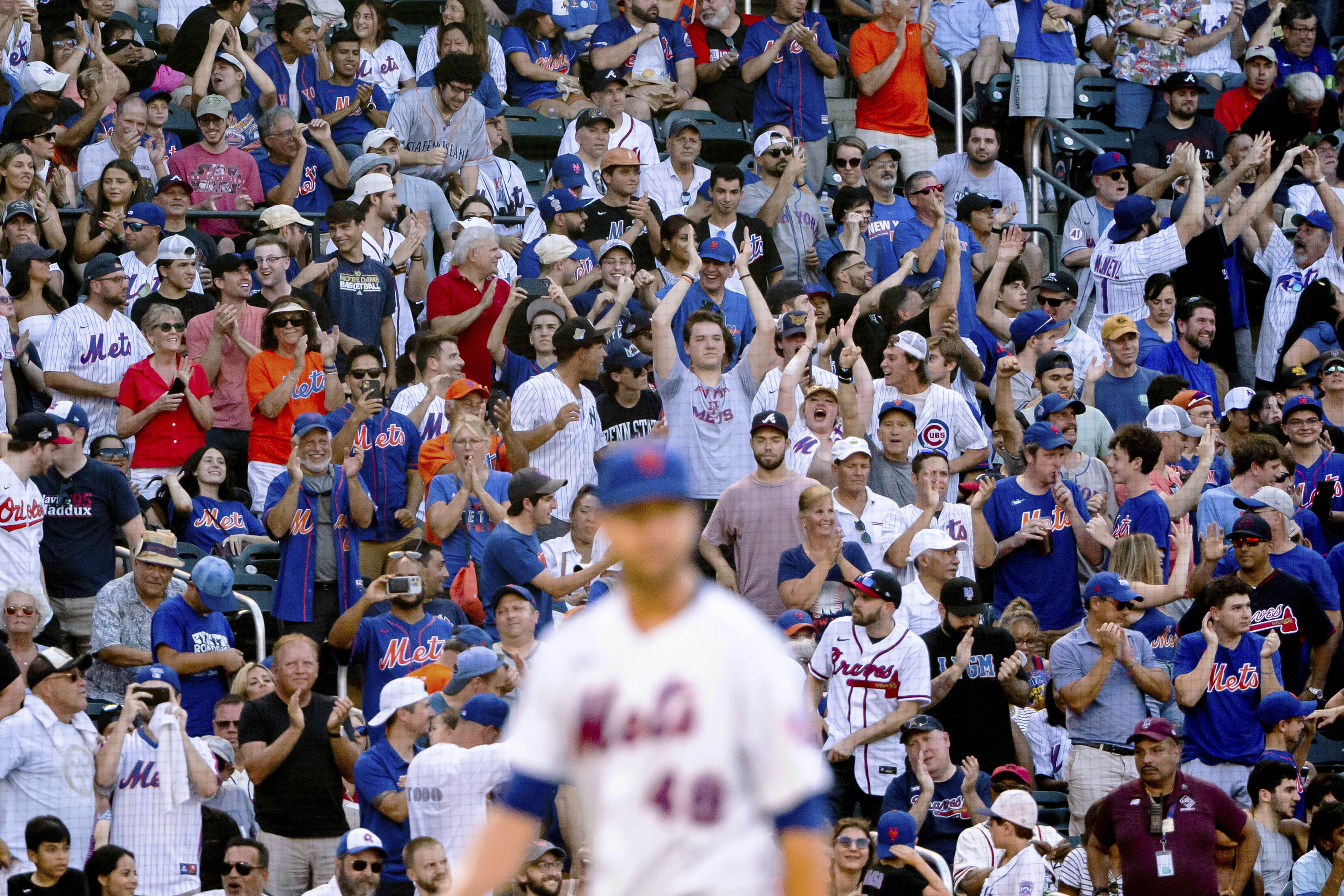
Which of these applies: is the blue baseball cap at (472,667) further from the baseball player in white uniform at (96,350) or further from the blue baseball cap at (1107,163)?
the blue baseball cap at (1107,163)

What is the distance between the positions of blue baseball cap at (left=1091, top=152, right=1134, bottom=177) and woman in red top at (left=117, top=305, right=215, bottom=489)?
294 inches

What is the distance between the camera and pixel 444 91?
14.2 m

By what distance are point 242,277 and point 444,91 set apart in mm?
2821

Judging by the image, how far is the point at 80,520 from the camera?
35.6 feet

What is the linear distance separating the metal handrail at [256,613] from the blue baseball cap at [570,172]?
181 inches

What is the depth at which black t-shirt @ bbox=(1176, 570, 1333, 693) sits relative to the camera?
10719 mm

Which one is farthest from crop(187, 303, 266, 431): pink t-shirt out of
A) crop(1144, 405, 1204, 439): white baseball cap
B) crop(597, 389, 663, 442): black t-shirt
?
crop(1144, 405, 1204, 439): white baseball cap

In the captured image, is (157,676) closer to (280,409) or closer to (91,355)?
(280,409)

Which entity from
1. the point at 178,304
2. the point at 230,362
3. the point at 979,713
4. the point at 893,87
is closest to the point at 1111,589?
the point at 979,713

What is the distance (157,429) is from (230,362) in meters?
0.73

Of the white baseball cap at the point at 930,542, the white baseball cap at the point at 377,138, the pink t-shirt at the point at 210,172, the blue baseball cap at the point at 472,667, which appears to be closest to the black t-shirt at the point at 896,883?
the blue baseball cap at the point at 472,667

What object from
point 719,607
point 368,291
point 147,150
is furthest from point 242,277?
point 719,607

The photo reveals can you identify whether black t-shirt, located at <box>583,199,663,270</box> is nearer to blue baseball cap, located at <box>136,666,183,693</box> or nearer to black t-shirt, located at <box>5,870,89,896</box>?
blue baseball cap, located at <box>136,666,183,693</box>

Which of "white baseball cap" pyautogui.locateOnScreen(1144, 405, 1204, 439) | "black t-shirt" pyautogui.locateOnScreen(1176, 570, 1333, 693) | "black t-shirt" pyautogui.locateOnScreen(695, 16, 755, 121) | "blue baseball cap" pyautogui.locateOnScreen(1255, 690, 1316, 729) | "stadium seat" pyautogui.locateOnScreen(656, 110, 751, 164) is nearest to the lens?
"blue baseball cap" pyautogui.locateOnScreen(1255, 690, 1316, 729)
